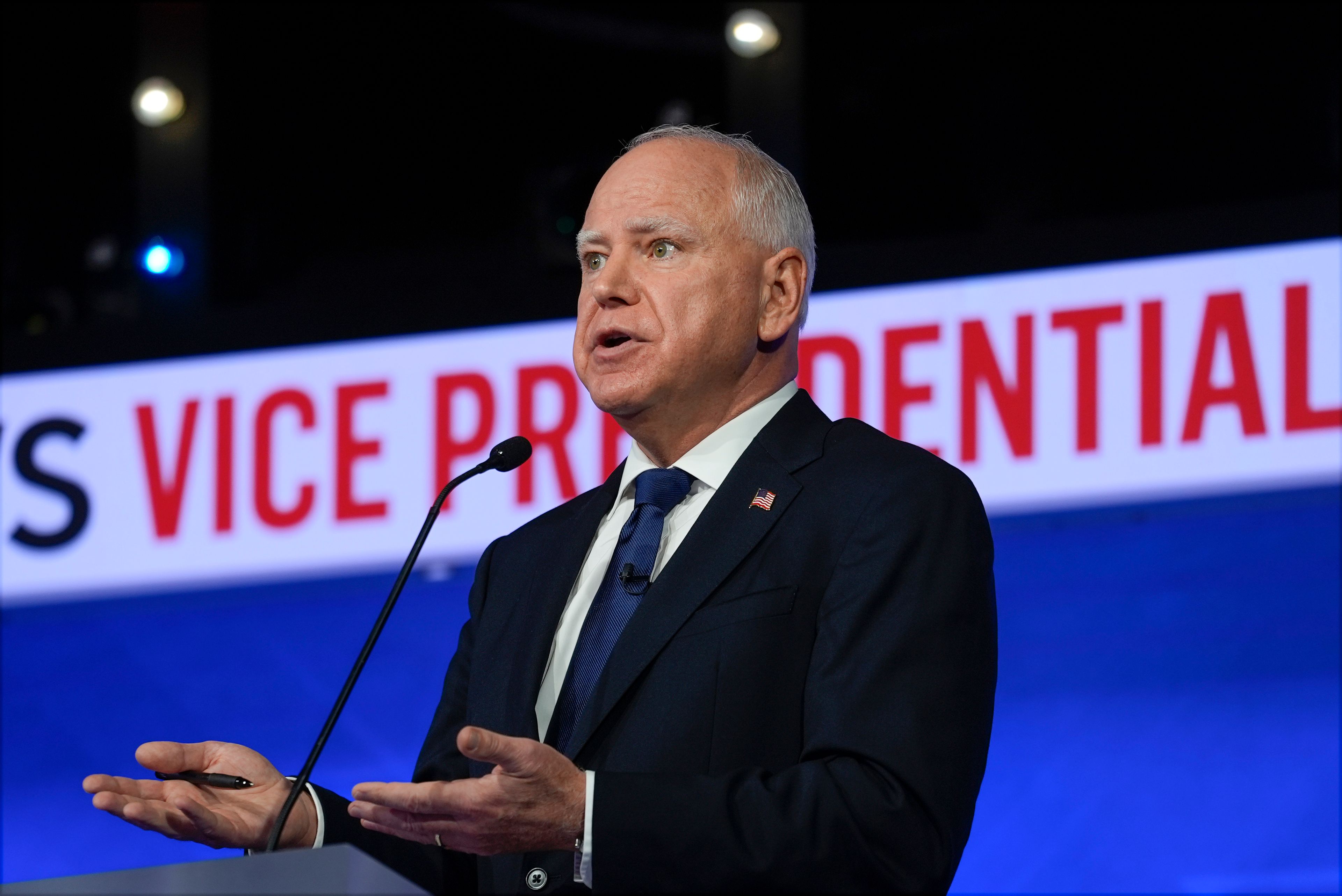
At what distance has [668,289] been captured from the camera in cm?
196

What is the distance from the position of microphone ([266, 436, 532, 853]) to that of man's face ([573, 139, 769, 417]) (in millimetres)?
135

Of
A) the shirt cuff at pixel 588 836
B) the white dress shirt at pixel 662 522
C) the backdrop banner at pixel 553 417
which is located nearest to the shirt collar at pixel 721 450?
the white dress shirt at pixel 662 522

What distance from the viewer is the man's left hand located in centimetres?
136

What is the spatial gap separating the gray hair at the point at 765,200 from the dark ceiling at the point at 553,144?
1.69 m

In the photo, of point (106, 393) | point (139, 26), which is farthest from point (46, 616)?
point (139, 26)

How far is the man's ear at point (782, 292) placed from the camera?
2.03m

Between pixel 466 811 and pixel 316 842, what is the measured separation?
0.45m

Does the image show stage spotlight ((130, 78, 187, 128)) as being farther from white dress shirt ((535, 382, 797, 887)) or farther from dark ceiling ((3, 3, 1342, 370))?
white dress shirt ((535, 382, 797, 887))

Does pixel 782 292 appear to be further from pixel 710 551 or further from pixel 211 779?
pixel 211 779

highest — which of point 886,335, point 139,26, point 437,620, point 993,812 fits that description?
point 139,26

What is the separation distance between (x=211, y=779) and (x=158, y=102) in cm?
331

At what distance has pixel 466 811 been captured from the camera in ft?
4.51

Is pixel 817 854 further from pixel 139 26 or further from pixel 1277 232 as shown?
pixel 139 26

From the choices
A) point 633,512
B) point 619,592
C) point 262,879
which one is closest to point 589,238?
point 633,512
